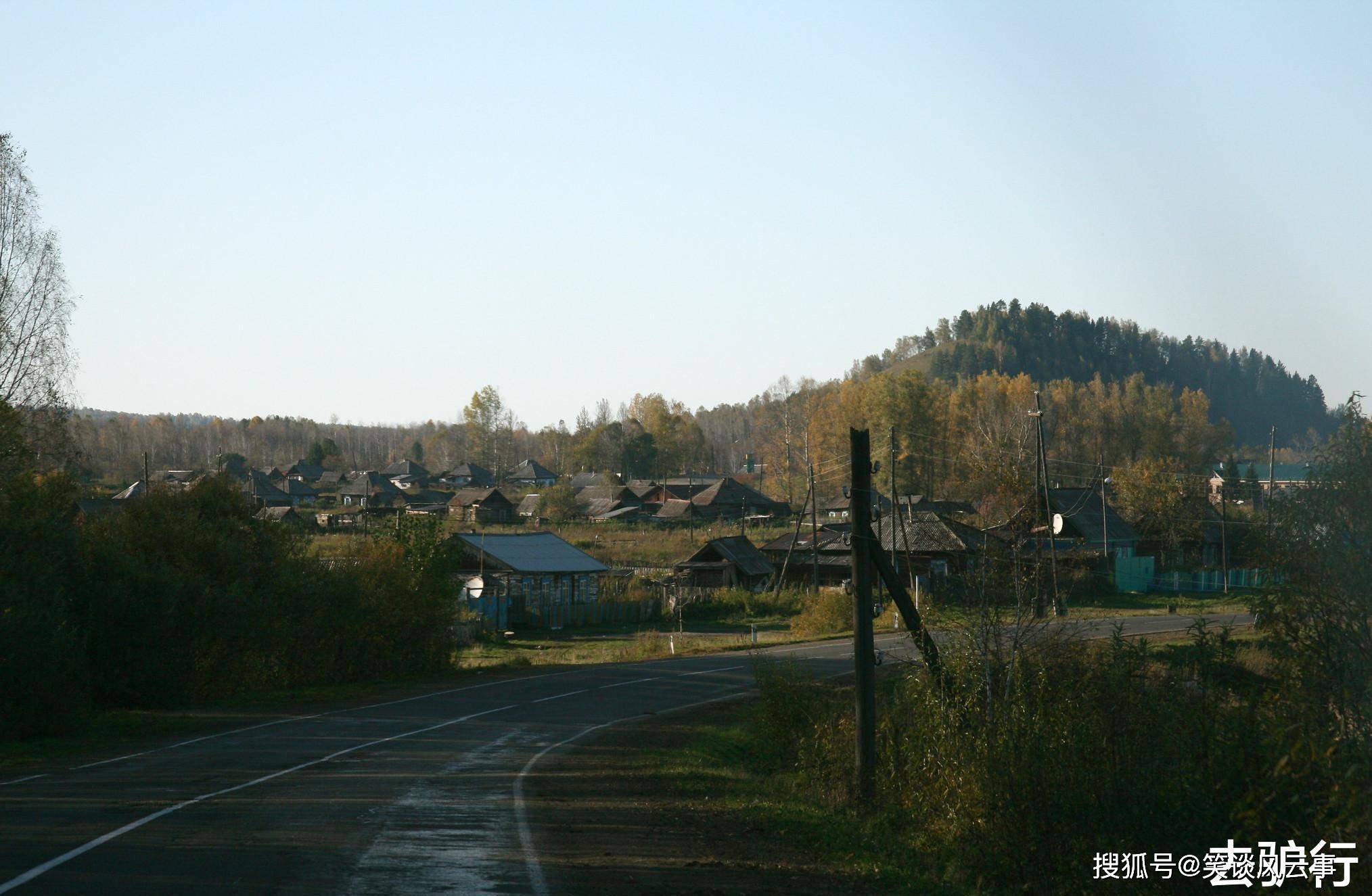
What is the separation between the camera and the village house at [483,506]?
112 meters

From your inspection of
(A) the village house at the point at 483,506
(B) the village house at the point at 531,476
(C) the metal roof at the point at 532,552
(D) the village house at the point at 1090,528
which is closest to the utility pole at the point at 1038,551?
(D) the village house at the point at 1090,528

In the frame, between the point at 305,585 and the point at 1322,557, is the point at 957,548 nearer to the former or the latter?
the point at 305,585

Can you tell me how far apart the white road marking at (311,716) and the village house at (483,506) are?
75724mm

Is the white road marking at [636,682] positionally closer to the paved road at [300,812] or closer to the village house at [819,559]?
the paved road at [300,812]

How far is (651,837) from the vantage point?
12.3 m

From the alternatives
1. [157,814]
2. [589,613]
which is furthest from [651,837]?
[589,613]

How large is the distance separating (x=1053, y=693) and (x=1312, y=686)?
4256 mm

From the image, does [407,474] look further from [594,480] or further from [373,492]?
[594,480]

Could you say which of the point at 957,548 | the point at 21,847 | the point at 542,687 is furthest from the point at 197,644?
the point at 957,548

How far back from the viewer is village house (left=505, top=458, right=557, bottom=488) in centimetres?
15500

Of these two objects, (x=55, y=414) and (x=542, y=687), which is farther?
(x=55, y=414)

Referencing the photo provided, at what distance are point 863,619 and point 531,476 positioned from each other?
149m

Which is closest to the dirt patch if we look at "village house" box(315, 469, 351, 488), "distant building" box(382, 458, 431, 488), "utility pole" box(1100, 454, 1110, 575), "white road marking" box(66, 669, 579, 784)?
"white road marking" box(66, 669, 579, 784)

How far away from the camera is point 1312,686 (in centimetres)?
924
